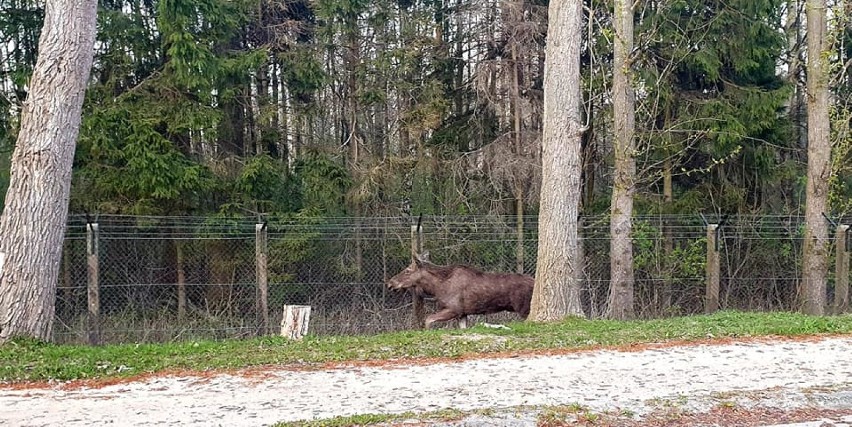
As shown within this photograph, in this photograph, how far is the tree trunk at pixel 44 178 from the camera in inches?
371

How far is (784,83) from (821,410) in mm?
13823

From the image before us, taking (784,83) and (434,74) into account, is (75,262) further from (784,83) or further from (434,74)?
(784,83)

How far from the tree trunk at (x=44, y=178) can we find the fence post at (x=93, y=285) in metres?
1.91

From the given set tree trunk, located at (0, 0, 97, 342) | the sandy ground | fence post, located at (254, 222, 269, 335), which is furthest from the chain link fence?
the sandy ground

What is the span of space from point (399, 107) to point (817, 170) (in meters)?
9.82

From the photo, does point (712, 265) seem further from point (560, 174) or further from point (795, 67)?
point (795, 67)

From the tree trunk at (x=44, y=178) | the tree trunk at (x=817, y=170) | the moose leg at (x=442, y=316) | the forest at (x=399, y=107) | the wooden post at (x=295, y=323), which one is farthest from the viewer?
the forest at (x=399, y=107)

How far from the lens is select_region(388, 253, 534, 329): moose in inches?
506

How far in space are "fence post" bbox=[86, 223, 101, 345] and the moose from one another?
4.78 m

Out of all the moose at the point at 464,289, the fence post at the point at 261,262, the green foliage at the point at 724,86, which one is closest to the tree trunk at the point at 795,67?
the green foliage at the point at 724,86

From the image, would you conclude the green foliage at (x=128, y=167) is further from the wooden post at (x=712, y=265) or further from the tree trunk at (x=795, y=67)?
the tree trunk at (x=795, y=67)

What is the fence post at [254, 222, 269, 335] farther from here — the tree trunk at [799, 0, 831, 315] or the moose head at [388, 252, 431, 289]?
the tree trunk at [799, 0, 831, 315]

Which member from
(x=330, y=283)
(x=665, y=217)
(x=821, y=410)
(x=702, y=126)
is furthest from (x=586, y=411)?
(x=702, y=126)

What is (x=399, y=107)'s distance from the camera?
1939 cm
